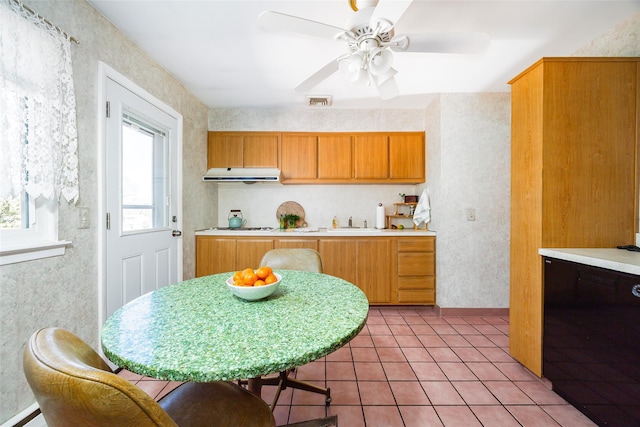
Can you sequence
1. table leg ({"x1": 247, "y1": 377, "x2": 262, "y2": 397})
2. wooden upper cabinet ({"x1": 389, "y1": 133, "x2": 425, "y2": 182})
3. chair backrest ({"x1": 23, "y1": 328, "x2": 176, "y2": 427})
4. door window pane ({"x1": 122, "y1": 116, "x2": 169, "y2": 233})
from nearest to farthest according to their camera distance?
1. chair backrest ({"x1": 23, "y1": 328, "x2": 176, "y2": 427})
2. table leg ({"x1": 247, "y1": 377, "x2": 262, "y2": 397})
3. door window pane ({"x1": 122, "y1": 116, "x2": 169, "y2": 233})
4. wooden upper cabinet ({"x1": 389, "y1": 133, "x2": 425, "y2": 182})

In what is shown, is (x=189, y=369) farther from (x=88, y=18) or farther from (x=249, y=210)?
(x=249, y=210)

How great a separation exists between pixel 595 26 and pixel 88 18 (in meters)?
3.63

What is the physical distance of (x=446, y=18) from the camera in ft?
6.08

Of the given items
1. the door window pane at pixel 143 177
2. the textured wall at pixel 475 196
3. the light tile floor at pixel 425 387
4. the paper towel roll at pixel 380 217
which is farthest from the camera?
the paper towel roll at pixel 380 217

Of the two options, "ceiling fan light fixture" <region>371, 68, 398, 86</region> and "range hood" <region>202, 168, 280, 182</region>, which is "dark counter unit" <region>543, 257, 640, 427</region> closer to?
"ceiling fan light fixture" <region>371, 68, 398, 86</region>

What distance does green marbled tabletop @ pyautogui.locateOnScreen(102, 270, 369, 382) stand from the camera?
67 centimetres

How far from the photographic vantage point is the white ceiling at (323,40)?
177 cm

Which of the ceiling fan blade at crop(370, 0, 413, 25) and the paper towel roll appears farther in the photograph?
the paper towel roll

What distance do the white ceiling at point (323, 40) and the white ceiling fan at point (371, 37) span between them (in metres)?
0.50

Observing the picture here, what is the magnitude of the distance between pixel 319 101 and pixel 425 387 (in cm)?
301

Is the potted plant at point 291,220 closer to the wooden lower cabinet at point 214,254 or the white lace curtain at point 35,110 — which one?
the wooden lower cabinet at point 214,254

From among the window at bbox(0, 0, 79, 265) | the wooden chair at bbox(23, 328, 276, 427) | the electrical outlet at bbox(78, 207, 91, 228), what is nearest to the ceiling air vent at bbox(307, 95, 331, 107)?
the window at bbox(0, 0, 79, 265)

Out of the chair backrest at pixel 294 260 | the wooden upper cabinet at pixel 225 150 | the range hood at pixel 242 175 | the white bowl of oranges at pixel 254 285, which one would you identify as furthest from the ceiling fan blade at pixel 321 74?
the wooden upper cabinet at pixel 225 150

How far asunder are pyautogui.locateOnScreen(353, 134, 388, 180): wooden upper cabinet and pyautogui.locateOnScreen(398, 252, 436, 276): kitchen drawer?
3.59ft
